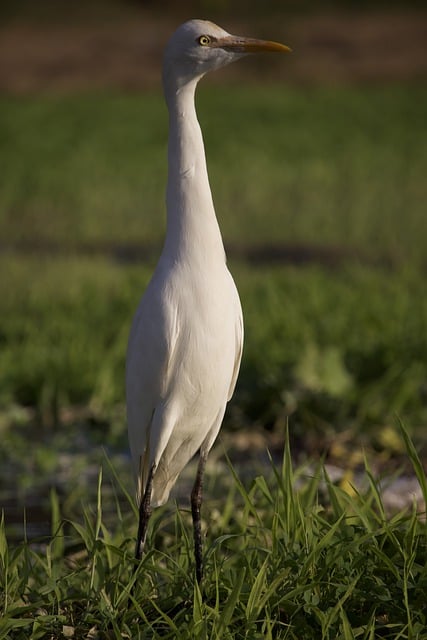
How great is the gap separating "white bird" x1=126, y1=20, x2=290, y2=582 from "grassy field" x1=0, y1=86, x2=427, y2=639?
390 millimetres

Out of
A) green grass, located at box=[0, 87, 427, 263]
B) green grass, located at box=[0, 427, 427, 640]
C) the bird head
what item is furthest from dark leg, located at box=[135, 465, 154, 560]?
green grass, located at box=[0, 87, 427, 263]

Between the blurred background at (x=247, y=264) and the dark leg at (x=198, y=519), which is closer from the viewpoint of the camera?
the dark leg at (x=198, y=519)

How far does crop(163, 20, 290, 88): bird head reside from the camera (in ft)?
11.2

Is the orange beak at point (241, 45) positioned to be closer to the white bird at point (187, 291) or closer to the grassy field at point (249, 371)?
the white bird at point (187, 291)

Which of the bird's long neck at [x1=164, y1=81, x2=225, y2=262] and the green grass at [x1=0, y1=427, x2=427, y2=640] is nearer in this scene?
the green grass at [x1=0, y1=427, x2=427, y2=640]

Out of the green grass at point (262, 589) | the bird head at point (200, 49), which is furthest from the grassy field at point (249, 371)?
the bird head at point (200, 49)

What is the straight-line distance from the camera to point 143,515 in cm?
371

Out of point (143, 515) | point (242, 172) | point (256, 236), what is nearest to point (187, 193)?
point (143, 515)

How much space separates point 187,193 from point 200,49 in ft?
1.37

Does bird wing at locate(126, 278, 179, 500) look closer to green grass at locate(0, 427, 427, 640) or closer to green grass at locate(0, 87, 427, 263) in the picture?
green grass at locate(0, 427, 427, 640)

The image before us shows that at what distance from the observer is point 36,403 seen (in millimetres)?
7020

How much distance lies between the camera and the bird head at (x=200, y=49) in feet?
11.2

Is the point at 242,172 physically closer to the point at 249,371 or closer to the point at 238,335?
the point at 249,371

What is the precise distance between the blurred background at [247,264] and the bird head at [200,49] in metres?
1.50
